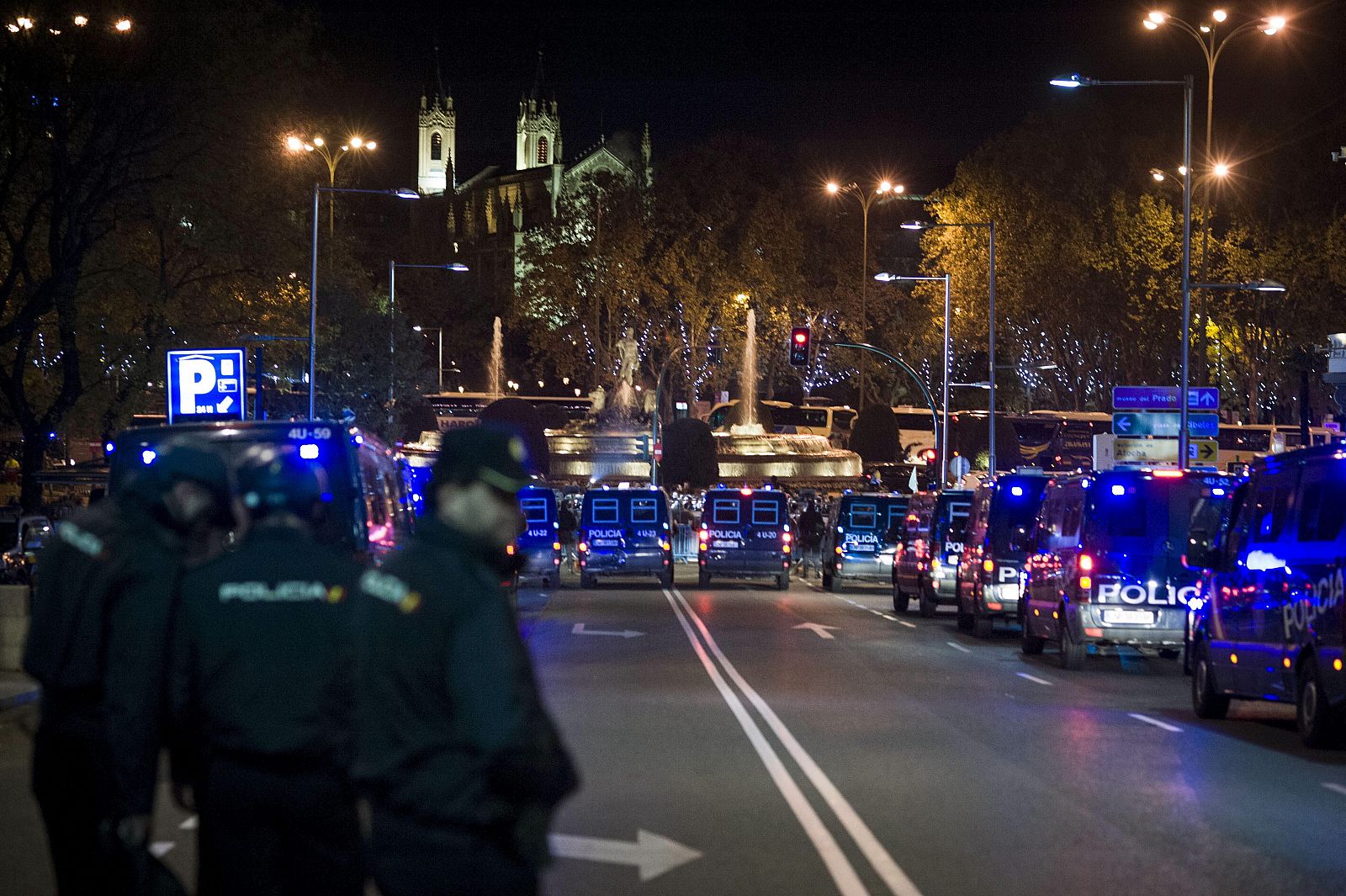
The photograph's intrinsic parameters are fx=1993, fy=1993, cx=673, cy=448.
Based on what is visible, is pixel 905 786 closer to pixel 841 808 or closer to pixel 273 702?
pixel 841 808

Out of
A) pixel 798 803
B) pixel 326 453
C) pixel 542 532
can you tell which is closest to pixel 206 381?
pixel 326 453

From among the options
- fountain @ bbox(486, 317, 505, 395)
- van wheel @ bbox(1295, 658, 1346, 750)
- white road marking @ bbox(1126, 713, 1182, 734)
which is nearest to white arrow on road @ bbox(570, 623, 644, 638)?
white road marking @ bbox(1126, 713, 1182, 734)

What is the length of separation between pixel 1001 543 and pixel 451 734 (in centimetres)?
2382

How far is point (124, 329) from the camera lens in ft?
134

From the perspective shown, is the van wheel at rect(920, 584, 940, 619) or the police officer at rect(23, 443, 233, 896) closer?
the police officer at rect(23, 443, 233, 896)

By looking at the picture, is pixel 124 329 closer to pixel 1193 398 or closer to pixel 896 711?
pixel 1193 398

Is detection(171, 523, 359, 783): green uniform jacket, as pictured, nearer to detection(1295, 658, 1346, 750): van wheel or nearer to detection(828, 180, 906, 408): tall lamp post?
detection(1295, 658, 1346, 750): van wheel

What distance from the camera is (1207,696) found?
55.1ft

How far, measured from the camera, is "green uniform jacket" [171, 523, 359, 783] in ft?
16.5

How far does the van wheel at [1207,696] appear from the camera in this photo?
1669 centimetres

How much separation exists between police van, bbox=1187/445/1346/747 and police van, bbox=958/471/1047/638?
9745mm

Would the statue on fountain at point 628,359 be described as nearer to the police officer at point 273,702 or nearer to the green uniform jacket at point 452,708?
the police officer at point 273,702

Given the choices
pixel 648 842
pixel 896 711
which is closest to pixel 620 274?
pixel 896 711

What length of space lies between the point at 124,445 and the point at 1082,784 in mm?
10718
